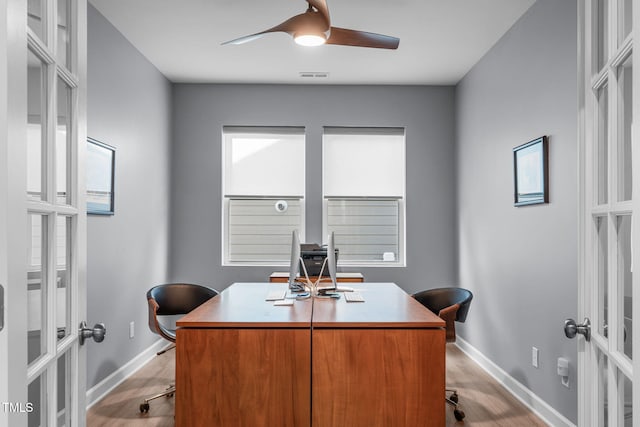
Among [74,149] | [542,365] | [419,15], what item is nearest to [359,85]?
[419,15]

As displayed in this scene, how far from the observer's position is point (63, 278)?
1362mm

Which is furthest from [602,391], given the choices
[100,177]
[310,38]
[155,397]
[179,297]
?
[100,177]

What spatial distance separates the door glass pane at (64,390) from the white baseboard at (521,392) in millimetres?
2615

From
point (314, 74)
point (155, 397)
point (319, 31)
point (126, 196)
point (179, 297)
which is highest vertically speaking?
point (314, 74)

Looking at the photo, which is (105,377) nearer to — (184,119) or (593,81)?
(184,119)

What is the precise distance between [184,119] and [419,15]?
2.74 metres

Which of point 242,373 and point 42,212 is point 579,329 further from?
point 42,212

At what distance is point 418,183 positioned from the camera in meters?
5.12

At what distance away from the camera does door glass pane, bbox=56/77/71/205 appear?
1.31 metres

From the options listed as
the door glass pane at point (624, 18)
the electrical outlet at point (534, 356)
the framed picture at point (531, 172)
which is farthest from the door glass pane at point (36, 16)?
the electrical outlet at point (534, 356)

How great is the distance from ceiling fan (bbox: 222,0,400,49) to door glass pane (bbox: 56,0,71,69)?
1223 mm

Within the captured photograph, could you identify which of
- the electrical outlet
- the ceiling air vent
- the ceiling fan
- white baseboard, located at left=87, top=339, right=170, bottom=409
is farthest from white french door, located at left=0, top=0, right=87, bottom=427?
the ceiling air vent

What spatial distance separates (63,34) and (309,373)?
1681mm

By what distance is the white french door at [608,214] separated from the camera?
121 cm
